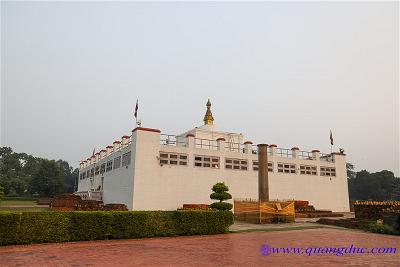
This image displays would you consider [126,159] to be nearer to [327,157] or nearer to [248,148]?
[248,148]

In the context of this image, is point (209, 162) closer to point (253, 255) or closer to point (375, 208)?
point (375, 208)

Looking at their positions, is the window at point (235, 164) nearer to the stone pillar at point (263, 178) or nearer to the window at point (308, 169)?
the stone pillar at point (263, 178)

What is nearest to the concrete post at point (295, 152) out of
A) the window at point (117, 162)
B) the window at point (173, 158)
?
the window at point (173, 158)

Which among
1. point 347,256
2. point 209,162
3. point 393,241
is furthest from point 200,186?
point 347,256

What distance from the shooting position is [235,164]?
29906 mm

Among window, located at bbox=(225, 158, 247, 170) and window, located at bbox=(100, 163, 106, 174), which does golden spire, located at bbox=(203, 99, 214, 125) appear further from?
window, located at bbox=(100, 163, 106, 174)

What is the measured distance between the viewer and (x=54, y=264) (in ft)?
28.3

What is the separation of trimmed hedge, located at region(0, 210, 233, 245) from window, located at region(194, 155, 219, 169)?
39.1 ft

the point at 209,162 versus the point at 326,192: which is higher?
the point at 209,162

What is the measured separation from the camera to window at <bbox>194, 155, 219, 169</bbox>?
1109 inches

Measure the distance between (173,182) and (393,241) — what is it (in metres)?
16.3

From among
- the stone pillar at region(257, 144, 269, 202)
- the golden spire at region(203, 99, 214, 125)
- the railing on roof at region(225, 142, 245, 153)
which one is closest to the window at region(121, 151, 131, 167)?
the railing on roof at region(225, 142, 245, 153)

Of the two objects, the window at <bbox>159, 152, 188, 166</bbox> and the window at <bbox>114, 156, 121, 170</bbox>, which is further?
the window at <bbox>114, 156, 121, 170</bbox>

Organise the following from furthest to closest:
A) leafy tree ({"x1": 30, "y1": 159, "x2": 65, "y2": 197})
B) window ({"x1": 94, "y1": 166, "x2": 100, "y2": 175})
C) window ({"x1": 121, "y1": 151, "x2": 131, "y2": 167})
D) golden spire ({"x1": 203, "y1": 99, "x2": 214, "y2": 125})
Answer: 1. leafy tree ({"x1": 30, "y1": 159, "x2": 65, "y2": 197})
2. window ({"x1": 94, "y1": 166, "x2": 100, "y2": 175})
3. golden spire ({"x1": 203, "y1": 99, "x2": 214, "y2": 125})
4. window ({"x1": 121, "y1": 151, "x2": 131, "y2": 167})
